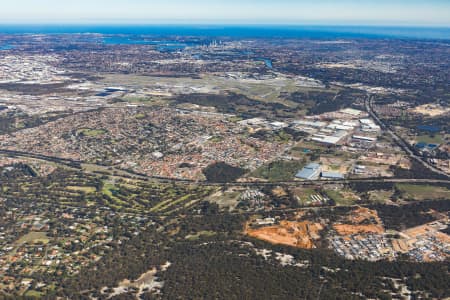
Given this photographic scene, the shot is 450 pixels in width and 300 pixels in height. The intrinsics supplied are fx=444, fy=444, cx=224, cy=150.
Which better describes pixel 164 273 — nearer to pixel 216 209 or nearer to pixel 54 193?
pixel 216 209

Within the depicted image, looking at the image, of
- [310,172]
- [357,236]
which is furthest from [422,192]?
[357,236]

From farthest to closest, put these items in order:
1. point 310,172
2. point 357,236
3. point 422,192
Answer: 1. point 310,172
2. point 422,192
3. point 357,236

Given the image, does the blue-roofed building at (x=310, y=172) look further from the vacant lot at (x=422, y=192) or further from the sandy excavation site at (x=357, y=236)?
the sandy excavation site at (x=357, y=236)

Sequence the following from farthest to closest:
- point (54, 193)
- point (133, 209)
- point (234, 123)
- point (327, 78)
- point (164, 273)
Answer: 1. point (327, 78)
2. point (234, 123)
3. point (54, 193)
4. point (133, 209)
5. point (164, 273)

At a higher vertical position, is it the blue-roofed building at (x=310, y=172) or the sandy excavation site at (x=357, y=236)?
the blue-roofed building at (x=310, y=172)

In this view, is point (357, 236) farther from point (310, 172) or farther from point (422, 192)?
point (310, 172)

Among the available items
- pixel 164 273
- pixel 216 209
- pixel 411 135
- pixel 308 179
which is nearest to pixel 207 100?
pixel 411 135

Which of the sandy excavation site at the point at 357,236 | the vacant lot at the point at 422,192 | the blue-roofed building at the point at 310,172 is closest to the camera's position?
the sandy excavation site at the point at 357,236

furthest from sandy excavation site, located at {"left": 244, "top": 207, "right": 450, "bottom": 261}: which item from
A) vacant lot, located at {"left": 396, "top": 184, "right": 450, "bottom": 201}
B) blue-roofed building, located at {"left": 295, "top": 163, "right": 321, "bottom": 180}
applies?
blue-roofed building, located at {"left": 295, "top": 163, "right": 321, "bottom": 180}

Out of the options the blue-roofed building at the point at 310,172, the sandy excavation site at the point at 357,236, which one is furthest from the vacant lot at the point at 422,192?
the blue-roofed building at the point at 310,172
